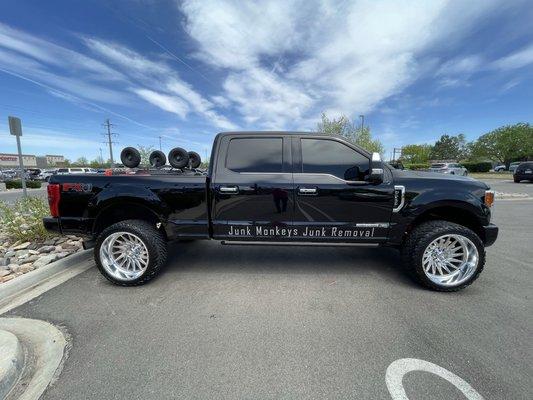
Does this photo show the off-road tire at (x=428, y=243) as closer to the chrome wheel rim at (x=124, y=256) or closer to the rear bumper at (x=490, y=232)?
the rear bumper at (x=490, y=232)

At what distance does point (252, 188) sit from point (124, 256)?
1.86 m

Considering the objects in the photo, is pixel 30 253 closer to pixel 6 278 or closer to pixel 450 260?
pixel 6 278

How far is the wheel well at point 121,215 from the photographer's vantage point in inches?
140

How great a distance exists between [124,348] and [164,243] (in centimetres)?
139

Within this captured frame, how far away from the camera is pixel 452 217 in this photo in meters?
3.60

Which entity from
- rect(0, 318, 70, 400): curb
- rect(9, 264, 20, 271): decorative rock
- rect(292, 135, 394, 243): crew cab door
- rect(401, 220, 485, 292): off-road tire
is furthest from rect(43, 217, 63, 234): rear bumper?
rect(401, 220, 485, 292): off-road tire

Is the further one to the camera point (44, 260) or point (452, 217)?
point (44, 260)

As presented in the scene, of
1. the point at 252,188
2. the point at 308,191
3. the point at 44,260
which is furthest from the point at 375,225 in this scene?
the point at 44,260

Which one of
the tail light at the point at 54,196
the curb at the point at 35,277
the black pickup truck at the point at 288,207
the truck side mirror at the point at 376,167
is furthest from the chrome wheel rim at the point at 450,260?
the curb at the point at 35,277

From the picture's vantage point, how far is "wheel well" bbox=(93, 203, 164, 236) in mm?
3562

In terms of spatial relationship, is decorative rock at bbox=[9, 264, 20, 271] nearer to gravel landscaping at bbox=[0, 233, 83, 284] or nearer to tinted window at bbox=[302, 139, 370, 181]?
gravel landscaping at bbox=[0, 233, 83, 284]

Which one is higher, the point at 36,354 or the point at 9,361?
the point at 9,361

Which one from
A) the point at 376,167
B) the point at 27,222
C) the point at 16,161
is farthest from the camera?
the point at 16,161

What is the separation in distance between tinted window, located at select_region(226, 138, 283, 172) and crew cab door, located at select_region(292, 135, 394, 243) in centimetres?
23
